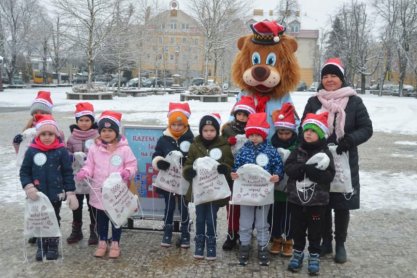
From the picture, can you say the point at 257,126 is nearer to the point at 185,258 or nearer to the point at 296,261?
the point at 296,261

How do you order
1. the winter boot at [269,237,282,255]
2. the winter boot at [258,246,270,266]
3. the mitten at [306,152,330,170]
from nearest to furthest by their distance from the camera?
the mitten at [306,152,330,170] → the winter boot at [258,246,270,266] → the winter boot at [269,237,282,255]

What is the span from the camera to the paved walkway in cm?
434

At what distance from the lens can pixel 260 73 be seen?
16.6 ft

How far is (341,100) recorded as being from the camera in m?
4.51

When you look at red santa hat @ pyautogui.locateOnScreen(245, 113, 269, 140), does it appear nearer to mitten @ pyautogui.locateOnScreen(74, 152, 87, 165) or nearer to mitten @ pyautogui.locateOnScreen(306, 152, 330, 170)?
mitten @ pyautogui.locateOnScreen(306, 152, 330, 170)

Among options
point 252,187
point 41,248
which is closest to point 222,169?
point 252,187

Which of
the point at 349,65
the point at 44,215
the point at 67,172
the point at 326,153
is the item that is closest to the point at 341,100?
the point at 326,153

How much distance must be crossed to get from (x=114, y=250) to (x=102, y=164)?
2.86ft

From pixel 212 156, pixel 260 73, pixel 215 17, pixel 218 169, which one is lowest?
pixel 218 169

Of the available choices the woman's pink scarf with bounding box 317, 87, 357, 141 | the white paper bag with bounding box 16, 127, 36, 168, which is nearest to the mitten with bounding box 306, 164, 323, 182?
the woman's pink scarf with bounding box 317, 87, 357, 141

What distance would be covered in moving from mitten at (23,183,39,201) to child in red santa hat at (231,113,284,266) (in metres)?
1.84

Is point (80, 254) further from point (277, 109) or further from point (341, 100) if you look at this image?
point (341, 100)

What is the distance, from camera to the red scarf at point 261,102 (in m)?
5.16

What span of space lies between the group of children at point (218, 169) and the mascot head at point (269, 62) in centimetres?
27
